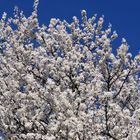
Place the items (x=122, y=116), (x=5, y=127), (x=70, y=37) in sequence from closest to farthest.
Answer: (x=122, y=116)
(x=5, y=127)
(x=70, y=37)

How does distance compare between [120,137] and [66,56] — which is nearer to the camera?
[120,137]

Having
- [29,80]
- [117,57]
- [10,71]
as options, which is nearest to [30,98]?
[29,80]

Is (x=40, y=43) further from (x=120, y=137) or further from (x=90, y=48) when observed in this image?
(x=120, y=137)

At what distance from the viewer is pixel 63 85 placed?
1331 cm

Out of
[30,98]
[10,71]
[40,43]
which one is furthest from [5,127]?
[40,43]

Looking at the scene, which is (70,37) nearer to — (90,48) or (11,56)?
(90,48)

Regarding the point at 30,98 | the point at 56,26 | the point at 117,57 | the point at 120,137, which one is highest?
the point at 56,26

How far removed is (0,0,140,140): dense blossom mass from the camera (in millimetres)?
11548

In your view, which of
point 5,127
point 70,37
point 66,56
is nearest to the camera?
point 5,127

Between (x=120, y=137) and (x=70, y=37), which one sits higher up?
(x=70, y=37)

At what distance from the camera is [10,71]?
1410cm

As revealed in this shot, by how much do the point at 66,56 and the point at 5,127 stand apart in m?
2.72

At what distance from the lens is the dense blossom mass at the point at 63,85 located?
455 inches

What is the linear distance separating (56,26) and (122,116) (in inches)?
178
